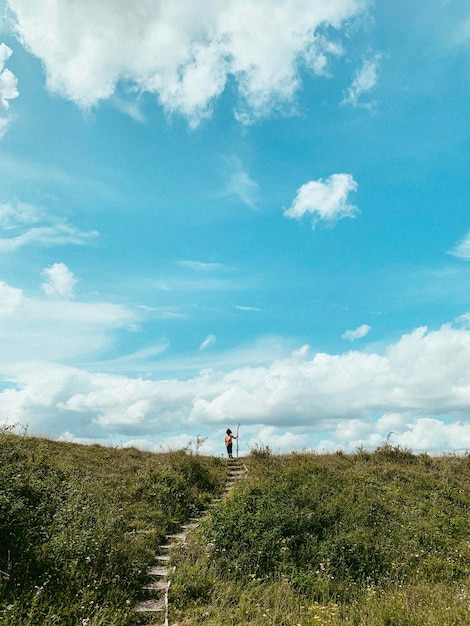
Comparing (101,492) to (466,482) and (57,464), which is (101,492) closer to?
(57,464)

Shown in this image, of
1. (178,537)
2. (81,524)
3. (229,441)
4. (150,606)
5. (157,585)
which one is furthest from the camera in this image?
(229,441)

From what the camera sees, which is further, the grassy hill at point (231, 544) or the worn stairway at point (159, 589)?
the worn stairway at point (159, 589)

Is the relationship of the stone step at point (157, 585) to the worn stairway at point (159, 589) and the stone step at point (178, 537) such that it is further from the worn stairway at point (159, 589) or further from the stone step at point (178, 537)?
the stone step at point (178, 537)

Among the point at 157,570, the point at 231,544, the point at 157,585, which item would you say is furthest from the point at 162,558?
the point at 231,544

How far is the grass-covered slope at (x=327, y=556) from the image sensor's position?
35.5 feet

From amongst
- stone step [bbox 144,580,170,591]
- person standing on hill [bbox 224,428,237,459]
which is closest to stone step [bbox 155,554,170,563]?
stone step [bbox 144,580,170,591]

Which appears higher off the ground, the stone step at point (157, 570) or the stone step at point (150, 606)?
the stone step at point (157, 570)

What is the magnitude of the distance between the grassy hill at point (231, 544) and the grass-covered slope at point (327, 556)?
0.05 m

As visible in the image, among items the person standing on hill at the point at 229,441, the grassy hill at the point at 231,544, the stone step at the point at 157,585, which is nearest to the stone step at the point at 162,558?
the grassy hill at the point at 231,544

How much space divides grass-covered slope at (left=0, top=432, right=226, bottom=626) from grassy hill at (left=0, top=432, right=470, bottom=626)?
0.04 meters

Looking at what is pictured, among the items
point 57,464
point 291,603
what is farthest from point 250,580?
point 57,464

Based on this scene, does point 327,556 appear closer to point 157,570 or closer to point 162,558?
point 162,558

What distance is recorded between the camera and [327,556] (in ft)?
46.6

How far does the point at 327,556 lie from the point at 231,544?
2.99 meters
